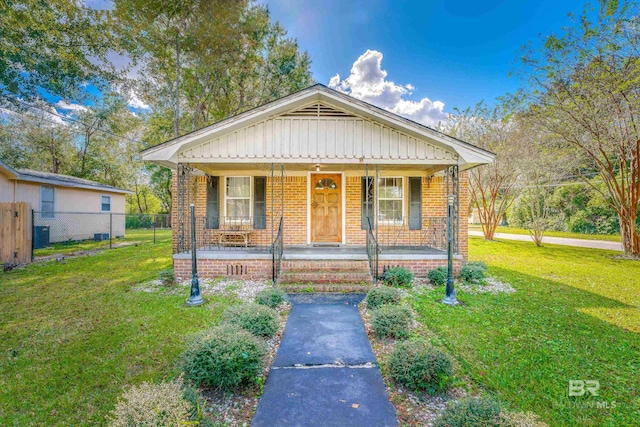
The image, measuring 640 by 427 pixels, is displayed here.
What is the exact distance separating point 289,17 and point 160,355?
16715 mm

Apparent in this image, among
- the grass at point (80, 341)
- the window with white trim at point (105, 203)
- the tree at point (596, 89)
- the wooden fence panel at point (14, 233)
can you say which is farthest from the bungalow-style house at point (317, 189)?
the window with white trim at point (105, 203)

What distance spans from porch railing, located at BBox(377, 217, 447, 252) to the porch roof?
8.68ft

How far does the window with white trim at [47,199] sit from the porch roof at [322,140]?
11701mm

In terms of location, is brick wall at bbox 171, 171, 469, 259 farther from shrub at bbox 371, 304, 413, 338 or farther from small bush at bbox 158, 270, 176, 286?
shrub at bbox 371, 304, 413, 338

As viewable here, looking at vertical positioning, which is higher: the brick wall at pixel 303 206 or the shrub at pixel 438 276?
the brick wall at pixel 303 206

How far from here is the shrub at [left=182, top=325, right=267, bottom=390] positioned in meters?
2.73

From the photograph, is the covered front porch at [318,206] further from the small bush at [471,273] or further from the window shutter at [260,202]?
the small bush at [471,273]

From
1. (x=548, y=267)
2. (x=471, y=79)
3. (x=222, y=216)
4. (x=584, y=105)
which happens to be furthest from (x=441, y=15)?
(x=222, y=216)

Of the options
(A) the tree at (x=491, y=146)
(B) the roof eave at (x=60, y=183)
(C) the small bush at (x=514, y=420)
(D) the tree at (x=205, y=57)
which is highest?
(D) the tree at (x=205, y=57)

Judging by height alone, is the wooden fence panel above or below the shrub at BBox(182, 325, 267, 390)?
above

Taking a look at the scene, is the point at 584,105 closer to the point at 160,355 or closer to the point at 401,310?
the point at 401,310

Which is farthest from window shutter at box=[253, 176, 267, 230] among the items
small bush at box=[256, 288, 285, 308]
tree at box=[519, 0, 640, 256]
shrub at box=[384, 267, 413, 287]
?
tree at box=[519, 0, 640, 256]

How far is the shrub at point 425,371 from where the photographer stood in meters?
2.76

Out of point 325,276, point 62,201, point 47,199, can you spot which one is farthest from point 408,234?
point 62,201
